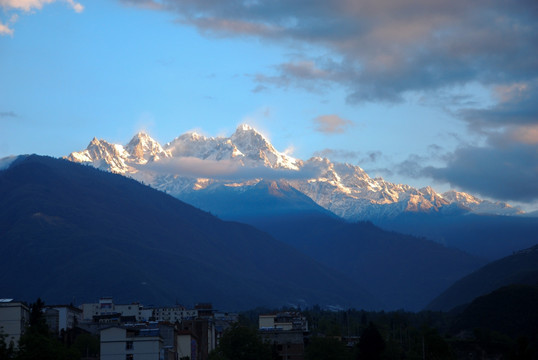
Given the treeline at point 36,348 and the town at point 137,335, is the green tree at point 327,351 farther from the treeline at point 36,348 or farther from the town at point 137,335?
the treeline at point 36,348

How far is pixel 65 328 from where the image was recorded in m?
190

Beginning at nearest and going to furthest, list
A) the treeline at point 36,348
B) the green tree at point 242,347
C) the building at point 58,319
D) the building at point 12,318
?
the treeline at point 36,348 → the building at point 12,318 → the green tree at point 242,347 → the building at point 58,319

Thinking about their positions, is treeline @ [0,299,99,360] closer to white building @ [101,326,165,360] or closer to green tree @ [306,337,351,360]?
white building @ [101,326,165,360]

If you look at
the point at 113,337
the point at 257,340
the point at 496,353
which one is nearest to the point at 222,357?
the point at 257,340

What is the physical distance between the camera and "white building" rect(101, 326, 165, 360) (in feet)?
435

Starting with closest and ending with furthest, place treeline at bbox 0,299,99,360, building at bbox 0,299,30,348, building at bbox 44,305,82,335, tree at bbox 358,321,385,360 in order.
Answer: treeline at bbox 0,299,99,360
building at bbox 0,299,30,348
tree at bbox 358,321,385,360
building at bbox 44,305,82,335

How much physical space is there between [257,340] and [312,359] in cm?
888

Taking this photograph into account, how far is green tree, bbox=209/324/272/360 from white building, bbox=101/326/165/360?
18.2 m

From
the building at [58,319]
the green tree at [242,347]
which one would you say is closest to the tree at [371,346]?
the green tree at [242,347]

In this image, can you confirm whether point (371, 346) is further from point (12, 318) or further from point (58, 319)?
point (58, 319)

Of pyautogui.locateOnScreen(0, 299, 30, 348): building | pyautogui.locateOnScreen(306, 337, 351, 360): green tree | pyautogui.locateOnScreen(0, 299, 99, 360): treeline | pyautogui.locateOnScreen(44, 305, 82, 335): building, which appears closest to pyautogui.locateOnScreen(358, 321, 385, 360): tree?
pyautogui.locateOnScreen(306, 337, 351, 360): green tree

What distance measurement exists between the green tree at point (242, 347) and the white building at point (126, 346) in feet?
59.8

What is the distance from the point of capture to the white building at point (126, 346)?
133 m

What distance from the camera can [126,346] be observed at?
438 feet
